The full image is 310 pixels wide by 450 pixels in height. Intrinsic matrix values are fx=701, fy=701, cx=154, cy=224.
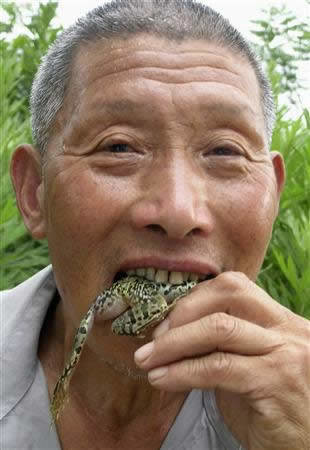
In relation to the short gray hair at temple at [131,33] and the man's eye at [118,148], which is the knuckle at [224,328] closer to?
the man's eye at [118,148]

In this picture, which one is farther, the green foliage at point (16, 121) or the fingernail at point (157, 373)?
the green foliage at point (16, 121)

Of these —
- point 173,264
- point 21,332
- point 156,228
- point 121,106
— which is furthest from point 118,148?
point 21,332

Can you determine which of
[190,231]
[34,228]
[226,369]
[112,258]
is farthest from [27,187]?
[226,369]

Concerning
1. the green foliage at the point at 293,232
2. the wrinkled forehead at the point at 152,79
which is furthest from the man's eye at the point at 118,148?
the green foliage at the point at 293,232

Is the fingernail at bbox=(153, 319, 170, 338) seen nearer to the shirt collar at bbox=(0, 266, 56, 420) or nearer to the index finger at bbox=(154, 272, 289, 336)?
the index finger at bbox=(154, 272, 289, 336)

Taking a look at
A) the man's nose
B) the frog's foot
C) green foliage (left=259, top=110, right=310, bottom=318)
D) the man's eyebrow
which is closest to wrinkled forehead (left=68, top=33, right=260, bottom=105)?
the man's eyebrow

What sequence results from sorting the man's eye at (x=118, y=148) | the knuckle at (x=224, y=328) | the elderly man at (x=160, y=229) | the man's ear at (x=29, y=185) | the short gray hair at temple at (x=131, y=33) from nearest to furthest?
the knuckle at (x=224, y=328) < the elderly man at (x=160, y=229) < the man's eye at (x=118, y=148) < the short gray hair at temple at (x=131, y=33) < the man's ear at (x=29, y=185)

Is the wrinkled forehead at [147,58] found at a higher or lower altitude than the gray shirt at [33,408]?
higher
